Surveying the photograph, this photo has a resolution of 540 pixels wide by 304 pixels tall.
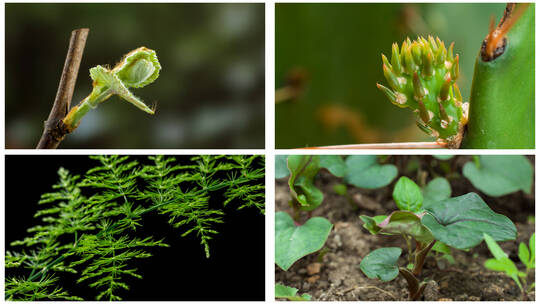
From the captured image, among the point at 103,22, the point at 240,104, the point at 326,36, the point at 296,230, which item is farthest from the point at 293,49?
the point at 296,230

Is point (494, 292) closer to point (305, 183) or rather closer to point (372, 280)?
point (372, 280)

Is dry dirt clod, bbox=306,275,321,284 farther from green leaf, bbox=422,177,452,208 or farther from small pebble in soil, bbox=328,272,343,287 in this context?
green leaf, bbox=422,177,452,208

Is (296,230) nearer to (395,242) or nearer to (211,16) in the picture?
(395,242)

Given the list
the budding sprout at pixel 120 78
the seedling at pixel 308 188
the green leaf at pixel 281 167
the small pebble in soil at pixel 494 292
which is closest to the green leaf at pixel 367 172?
the seedling at pixel 308 188

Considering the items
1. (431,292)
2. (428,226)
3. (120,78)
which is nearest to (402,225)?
(428,226)

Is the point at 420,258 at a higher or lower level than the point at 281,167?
lower

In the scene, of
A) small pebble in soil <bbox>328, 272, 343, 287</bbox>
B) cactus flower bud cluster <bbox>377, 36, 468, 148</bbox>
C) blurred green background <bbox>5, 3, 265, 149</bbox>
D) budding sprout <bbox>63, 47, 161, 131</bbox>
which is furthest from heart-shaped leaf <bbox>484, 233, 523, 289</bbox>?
blurred green background <bbox>5, 3, 265, 149</bbox>

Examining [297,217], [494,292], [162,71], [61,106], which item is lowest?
[494,292]
